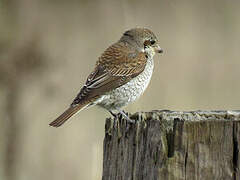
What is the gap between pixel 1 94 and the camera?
5250 millimetres

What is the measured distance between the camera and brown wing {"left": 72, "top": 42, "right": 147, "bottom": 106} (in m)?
4.61

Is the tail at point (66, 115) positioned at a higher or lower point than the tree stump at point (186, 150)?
higher

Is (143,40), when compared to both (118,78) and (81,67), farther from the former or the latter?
(81,67)

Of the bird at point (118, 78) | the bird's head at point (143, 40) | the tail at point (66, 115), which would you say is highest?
the bird's head at point (143, 40)

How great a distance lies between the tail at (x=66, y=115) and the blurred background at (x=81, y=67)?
53 cm

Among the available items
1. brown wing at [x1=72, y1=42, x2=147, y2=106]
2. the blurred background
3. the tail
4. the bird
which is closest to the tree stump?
the tail

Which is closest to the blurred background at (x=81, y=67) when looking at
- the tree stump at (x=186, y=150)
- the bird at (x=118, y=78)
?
the bird at (x=118, y=78)

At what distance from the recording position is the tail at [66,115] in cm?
417

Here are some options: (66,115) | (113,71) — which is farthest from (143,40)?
(66,115)

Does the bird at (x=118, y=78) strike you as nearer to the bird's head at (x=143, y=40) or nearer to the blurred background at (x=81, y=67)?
the bird's head at (x=143, y=40)

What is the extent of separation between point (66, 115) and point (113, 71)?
786mm

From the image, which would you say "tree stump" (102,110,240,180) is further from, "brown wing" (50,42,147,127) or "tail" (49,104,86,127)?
"brown wing" (50,42,147,127)

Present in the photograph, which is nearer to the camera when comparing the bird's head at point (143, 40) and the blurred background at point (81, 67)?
the blurred background at point (81, 67)

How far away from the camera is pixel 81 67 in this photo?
5891 mm
